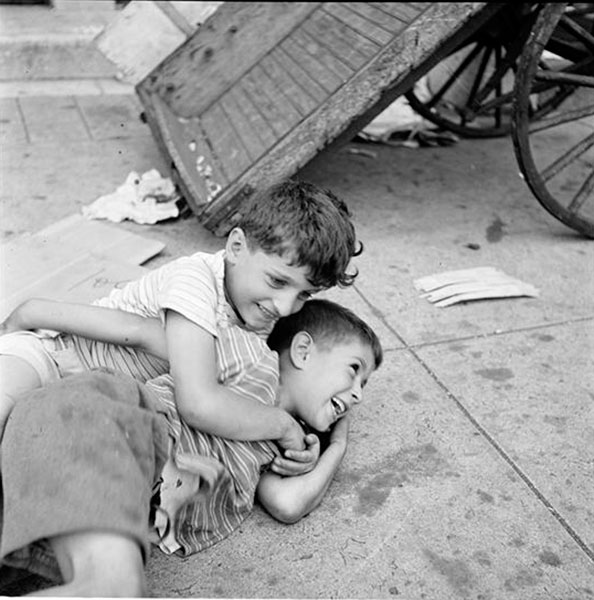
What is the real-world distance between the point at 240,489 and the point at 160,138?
206cm

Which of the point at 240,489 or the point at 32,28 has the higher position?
the point at 240,489

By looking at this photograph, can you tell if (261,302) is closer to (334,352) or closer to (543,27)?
(334,352)

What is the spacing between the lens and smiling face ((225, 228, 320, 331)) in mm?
1860

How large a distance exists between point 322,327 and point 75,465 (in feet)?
2.58

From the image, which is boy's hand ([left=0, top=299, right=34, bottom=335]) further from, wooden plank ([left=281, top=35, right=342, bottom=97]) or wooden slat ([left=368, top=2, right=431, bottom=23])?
wooden slat ([left=368, top=2, right=431, bottom=23])

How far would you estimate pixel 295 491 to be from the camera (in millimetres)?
1930

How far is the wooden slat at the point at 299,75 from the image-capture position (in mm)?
3138

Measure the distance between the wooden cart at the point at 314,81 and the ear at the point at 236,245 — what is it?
1117mm

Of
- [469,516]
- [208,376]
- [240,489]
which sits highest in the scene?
[208,376]

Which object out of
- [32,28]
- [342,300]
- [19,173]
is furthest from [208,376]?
[32,28]

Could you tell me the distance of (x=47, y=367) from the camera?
1.87 meters

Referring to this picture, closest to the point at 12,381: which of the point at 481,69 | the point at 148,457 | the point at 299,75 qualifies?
the point at 148,457

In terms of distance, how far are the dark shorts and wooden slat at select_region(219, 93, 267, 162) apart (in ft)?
5.42

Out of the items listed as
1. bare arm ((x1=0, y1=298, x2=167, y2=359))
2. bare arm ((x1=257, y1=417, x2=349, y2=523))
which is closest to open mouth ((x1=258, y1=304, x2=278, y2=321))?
bare arm ((x1=0, y1=298, x2=167, y2=359))
